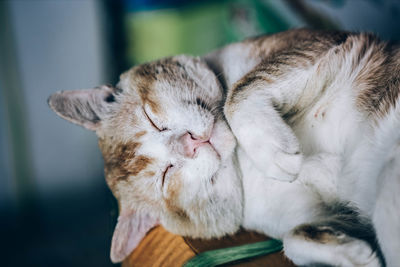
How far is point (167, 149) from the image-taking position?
1.51 metres

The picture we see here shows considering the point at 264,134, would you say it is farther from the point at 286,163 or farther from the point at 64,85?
the point at 64,85

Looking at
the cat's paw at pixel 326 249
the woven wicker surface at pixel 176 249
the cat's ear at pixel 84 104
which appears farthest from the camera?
the cat's ear at pixel 84 104

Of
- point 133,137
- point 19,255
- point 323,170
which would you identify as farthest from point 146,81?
point 19,255

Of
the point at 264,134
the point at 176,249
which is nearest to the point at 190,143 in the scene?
the point at 264,134

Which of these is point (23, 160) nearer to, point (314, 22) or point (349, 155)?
point (314, 22)

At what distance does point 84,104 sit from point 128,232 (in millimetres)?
660

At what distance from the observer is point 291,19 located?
3.02m

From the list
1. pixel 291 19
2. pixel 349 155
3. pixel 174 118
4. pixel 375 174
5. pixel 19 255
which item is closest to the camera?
pixel 375 174

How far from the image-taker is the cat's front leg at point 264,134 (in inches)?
50.3

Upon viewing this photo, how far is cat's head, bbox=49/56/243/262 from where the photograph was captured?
1.48 m

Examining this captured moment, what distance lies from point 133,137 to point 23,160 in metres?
3.02

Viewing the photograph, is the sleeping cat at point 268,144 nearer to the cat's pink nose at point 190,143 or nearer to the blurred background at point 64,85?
the cat's pink nose at point 190,143

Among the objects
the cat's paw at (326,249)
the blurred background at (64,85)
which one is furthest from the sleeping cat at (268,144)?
the blurred background at (64,85)

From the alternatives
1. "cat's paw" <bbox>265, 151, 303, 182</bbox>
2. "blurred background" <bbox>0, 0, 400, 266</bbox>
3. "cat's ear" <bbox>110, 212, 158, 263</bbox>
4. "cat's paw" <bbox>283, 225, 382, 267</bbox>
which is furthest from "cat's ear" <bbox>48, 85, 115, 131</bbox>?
"blurred background" <bbox>0, 0, 400, 266</bbox>
